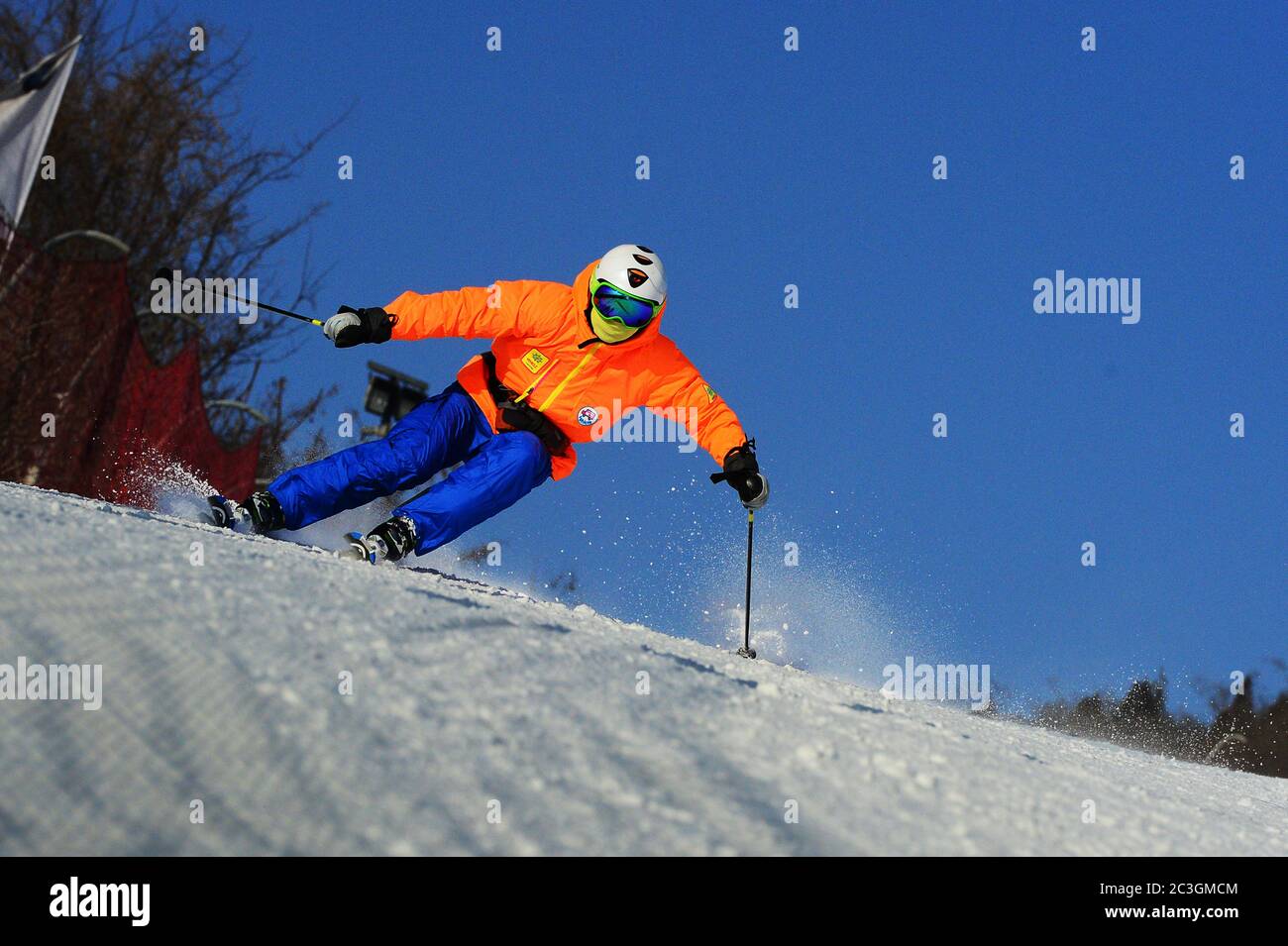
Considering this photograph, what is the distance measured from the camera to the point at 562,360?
17.0 feet

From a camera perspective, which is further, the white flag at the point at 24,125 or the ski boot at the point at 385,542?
the white flag at the point at 24,125

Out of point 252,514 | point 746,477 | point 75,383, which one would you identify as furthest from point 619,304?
point 75,383

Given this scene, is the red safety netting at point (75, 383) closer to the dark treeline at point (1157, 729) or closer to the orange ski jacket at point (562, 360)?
the orange ski jacket at point (562, 360)

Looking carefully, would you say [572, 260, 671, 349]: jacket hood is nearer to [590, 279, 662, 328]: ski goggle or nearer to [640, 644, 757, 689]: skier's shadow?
[590, 279, 662, 328]: ski goggle

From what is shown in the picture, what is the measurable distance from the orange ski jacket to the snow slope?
7.83ft

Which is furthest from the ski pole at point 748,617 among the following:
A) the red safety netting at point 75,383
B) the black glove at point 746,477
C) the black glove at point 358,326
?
the red safety netting at point 75,383

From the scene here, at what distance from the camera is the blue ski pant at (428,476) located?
15.9 feet

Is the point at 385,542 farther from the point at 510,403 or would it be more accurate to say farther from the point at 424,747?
the point at 424,747

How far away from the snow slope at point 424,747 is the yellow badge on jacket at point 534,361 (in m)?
2.45

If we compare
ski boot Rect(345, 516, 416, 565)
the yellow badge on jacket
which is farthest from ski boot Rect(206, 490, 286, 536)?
the yellow badge on jacket

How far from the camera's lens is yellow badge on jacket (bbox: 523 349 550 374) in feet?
17.1

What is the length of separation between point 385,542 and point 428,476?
710mm
